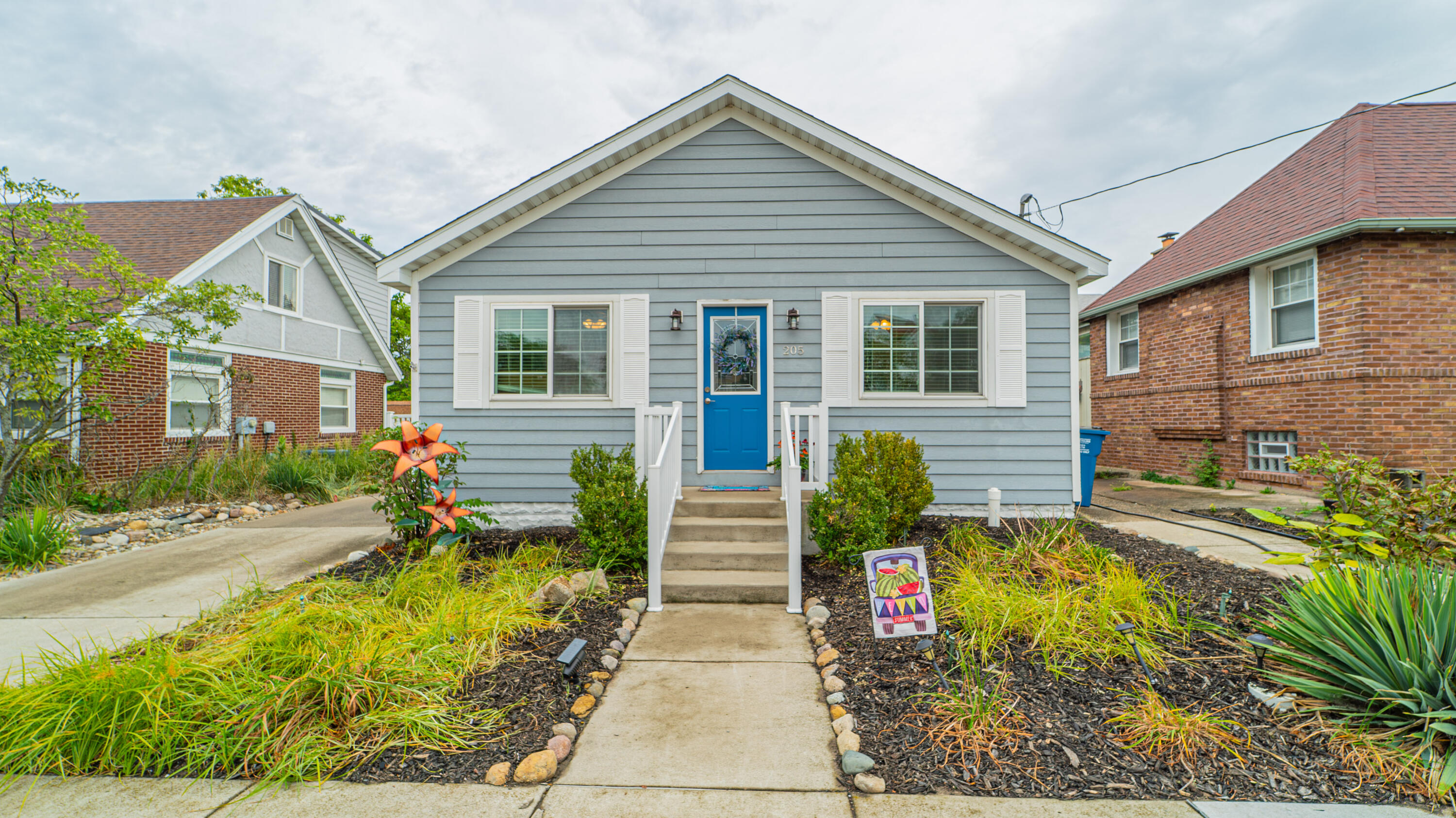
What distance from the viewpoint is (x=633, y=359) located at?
261 inches

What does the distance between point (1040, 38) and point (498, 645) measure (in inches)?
409

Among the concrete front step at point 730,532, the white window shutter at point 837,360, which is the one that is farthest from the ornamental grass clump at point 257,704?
the white window shutter at point 837,360

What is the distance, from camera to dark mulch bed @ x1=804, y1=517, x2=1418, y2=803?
90.8 inches

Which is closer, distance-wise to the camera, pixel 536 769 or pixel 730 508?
pixel 536 769

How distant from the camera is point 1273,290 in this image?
355 inches

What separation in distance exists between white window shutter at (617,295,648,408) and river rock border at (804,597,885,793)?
3.12 metres

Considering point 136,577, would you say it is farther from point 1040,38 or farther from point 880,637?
point 1040,38

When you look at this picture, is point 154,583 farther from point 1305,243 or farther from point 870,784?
point 1305,243

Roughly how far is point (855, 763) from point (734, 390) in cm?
457

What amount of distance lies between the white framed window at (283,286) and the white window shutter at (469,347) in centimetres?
799

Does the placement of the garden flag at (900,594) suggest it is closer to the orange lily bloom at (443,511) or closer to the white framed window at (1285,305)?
the orange lily bloom at (443,511)

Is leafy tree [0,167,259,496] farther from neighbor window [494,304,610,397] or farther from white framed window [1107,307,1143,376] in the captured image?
white framed window [1107,307,1143,376]

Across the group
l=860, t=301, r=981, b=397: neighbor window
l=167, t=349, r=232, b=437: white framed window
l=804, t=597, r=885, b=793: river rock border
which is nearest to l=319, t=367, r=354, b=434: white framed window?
l=167, t=349, r=232, b=437: white framed window

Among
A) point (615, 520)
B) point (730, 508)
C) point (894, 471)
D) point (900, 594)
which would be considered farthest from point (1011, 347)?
point (615, 520)
